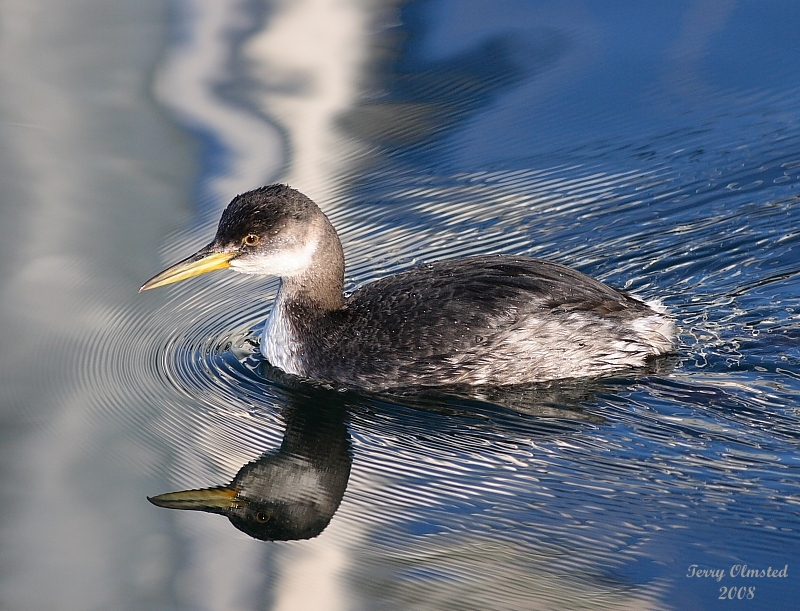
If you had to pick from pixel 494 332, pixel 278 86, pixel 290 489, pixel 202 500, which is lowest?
pixel 202 500

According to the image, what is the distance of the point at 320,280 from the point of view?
749 centimetres

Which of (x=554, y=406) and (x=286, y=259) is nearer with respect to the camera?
(x=554, y=406)

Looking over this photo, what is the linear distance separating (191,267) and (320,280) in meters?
0.78

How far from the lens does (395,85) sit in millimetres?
10758

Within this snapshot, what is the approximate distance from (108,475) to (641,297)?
141 inches

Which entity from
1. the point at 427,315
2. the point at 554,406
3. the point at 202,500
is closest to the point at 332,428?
the point at 427,315

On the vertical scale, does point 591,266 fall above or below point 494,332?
above

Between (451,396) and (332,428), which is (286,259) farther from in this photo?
(451,396)

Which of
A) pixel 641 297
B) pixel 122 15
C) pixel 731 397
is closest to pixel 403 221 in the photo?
pixel 641 297

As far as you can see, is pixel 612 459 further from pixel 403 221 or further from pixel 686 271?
pixel 403 221

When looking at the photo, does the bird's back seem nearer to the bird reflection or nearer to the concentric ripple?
the concentric ripple

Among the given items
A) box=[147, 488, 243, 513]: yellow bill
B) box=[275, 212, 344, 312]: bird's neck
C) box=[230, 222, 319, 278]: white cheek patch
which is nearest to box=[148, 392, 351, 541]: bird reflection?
box=[147, 488, 243, 513]: yellow bill

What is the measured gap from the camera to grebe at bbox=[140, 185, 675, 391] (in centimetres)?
709

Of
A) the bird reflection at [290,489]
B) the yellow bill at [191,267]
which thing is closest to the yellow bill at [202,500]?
the bird reflection at [290,489]
